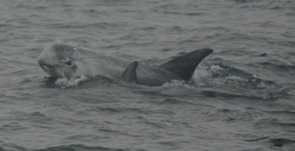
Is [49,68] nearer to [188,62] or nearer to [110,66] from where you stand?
[110,66]

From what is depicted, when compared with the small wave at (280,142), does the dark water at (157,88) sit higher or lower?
lower

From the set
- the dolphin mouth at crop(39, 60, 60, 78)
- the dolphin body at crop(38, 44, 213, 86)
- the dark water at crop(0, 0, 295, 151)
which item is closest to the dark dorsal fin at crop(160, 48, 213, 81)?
the dolphin body at crop(38, 44, 213, 86)

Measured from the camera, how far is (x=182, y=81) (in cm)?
1603

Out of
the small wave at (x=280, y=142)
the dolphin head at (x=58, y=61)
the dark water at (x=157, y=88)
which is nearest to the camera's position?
the small wave at (x=280, y=142)

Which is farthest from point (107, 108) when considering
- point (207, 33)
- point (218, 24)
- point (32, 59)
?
point (218, 24)

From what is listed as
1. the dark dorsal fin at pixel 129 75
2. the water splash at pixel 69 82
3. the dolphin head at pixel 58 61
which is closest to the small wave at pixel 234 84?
the dark dorsal fin at pixel 129 75

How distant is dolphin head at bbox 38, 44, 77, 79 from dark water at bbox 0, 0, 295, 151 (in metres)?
0.42

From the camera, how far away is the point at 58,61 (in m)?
16.4

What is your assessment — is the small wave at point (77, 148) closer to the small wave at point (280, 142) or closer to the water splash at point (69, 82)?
the small wave at point (280, 142)

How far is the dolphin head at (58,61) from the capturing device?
16.4m

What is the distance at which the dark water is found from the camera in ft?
39.9

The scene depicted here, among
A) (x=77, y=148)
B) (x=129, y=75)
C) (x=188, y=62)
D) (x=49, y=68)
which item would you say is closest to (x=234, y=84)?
(x=188, y=62)

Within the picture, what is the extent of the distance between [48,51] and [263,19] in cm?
1144

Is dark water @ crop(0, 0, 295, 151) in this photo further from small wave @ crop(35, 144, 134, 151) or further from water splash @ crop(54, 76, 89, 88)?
water splash @ crop(54, 76, 89, 88)
